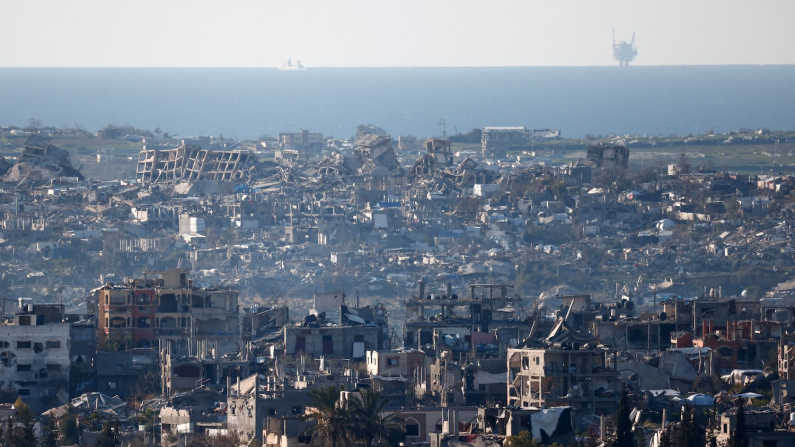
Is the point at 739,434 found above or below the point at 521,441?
above

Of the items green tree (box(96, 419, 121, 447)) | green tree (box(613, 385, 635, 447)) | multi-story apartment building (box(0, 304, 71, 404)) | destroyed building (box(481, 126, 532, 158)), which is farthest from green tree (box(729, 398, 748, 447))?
destroyed building (box(481, 126, 532, 158))

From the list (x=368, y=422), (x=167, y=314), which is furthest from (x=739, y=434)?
(x=167, y=314)

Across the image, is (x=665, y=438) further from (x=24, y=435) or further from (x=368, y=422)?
(x=24, y=435)

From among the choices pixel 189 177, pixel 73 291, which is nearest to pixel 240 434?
pixel 73 291

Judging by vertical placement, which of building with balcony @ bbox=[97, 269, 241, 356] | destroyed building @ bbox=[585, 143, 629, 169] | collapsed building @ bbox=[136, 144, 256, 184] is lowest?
collapsed building @ bbox=[136, 144, 256, 184]

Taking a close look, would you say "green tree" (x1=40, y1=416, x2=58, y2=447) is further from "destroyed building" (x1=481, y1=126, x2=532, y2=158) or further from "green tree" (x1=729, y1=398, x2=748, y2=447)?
"destroyed building" (x1=481, y1=126, x2=532, y2=158)

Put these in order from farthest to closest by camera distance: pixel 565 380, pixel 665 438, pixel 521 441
A: pixel 565 380 → pixel 521 441 → pixel 665 438

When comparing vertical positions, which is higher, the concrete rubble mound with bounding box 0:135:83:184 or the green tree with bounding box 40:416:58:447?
the green tree with bounding box 40:416:58:447
